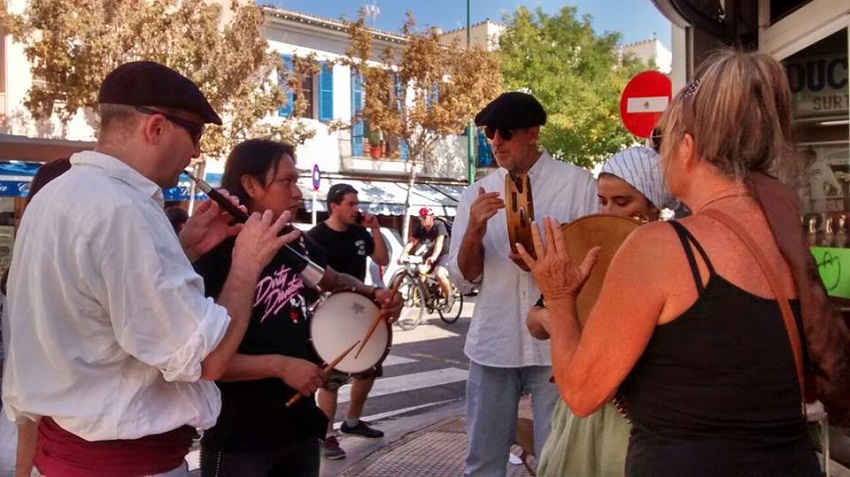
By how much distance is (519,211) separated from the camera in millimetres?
3023

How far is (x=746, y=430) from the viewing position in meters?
1.74

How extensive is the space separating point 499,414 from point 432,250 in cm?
1187

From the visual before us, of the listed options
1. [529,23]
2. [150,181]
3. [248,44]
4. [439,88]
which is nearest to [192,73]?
[248,44]

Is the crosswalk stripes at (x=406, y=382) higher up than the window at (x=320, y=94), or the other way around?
the window at (x=320, y=94)

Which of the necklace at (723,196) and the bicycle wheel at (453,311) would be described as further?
the bicycle wheel at (453,311)

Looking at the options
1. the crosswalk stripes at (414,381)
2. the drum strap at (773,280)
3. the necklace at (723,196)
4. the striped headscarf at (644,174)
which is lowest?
the crosswalk stripes at (414,381)

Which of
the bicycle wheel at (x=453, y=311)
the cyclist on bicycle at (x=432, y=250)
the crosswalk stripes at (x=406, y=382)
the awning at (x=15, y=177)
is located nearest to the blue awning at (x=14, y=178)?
the awning at (x=15, y=177)

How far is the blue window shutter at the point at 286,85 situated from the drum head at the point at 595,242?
1862cm

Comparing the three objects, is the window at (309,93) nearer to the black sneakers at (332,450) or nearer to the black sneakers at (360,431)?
the black sneakers at (360,431)

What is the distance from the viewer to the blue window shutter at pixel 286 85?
21.0m

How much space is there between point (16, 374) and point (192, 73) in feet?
54.5

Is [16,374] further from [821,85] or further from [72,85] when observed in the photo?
[72,85]

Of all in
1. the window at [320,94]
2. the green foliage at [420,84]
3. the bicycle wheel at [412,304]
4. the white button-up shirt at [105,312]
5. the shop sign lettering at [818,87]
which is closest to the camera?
the white button-up shirt at [105,312]

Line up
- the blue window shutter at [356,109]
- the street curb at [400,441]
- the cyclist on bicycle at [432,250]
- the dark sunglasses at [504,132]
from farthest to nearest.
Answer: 1. the blue window shutter at [356,109]
2. the cyclist on bicycle at [432,250]
3. the street curb at [400,441]
4. the dark sunglasses at [504,132]
